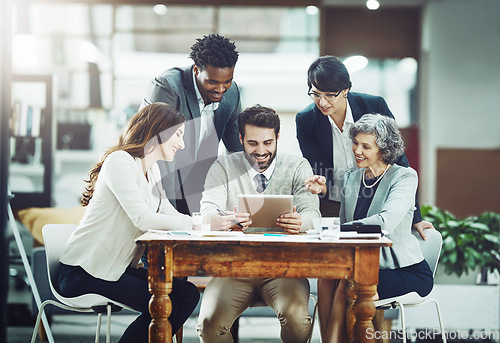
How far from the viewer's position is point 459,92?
627 centimetres

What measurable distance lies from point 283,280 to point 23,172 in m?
2.93

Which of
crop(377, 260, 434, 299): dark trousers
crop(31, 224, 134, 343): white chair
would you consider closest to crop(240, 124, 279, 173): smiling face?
crop(377, 260, 434, 299): dark trousers

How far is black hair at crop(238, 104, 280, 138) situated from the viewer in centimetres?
289

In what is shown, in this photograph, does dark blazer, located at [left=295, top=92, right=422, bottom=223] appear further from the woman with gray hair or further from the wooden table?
the wooden table

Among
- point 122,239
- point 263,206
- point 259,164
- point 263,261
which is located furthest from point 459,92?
point 122,239

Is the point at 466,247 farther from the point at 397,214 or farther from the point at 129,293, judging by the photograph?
the point at 129,293

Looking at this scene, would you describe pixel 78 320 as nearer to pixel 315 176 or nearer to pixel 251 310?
pixel 251 310

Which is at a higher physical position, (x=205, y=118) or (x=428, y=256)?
(x=205, y=118)

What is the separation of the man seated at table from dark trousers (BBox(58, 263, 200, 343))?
116 millimetres

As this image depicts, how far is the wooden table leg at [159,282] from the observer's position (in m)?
2.27

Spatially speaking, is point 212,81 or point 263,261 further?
point 212,81

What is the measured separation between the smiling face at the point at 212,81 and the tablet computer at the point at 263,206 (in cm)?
66

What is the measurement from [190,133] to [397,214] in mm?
1127

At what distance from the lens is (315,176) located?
2.89 metres
